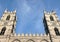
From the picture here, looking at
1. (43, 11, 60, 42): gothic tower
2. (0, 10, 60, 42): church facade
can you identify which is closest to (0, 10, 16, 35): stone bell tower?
(0, 10, 60, 42): church facade

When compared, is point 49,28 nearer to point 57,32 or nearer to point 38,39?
point 57,32

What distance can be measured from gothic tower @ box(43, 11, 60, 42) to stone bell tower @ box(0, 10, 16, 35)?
8181mm

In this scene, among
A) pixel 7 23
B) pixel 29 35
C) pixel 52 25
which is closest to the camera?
pixel 29 35

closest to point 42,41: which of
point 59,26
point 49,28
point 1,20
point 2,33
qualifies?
point 49,28

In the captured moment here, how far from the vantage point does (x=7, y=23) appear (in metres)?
34.4

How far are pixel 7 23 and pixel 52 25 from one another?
10325mm

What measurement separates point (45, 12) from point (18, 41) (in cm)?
1345

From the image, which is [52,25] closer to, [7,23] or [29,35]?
[29,35]

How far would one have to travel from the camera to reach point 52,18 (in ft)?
123

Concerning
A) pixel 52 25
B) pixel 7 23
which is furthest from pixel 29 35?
pixel 7 23

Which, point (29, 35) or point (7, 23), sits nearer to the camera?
point (29, 35)

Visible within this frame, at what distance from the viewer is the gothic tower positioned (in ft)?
99.5

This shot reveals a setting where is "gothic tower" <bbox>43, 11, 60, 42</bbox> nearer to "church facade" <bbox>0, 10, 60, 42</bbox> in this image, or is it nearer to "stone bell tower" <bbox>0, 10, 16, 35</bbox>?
"church facade" <bbox>0, 10, 60, 42</bbox>

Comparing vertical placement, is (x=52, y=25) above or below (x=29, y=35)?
above
